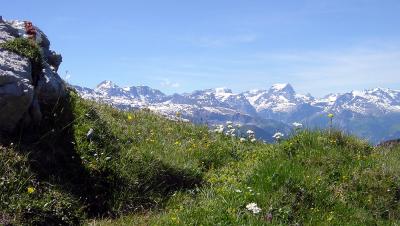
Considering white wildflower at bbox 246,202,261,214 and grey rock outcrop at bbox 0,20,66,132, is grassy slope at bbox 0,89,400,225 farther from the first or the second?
grey rock outcrop at bbox 0,20,66,132

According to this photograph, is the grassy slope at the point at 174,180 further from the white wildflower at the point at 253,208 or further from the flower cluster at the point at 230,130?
the flower cluster at the point at 230,130

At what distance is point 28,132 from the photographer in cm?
899

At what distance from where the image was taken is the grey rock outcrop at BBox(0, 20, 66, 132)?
839 centimetres

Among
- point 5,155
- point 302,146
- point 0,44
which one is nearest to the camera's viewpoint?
point 5,155

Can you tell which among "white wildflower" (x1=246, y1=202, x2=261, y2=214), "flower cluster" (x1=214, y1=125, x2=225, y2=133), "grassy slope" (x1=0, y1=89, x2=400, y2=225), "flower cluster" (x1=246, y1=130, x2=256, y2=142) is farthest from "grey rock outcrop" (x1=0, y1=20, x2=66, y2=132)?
"flower cluster" (x1=246, y1=130, x2=256, y2=142)

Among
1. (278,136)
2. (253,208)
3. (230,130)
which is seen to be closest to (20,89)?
(253,208)

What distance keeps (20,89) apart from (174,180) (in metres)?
A: 3.67

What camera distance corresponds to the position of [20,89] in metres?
8.51

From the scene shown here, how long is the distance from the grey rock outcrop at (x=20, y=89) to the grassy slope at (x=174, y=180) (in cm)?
33

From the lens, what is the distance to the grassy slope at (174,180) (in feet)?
25.0

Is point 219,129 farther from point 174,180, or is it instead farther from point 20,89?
point 20,89

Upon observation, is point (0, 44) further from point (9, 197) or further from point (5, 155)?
→ point (9, 197)

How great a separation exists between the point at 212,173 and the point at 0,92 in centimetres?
482

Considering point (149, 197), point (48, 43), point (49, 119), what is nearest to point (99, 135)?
point (49, 119)
